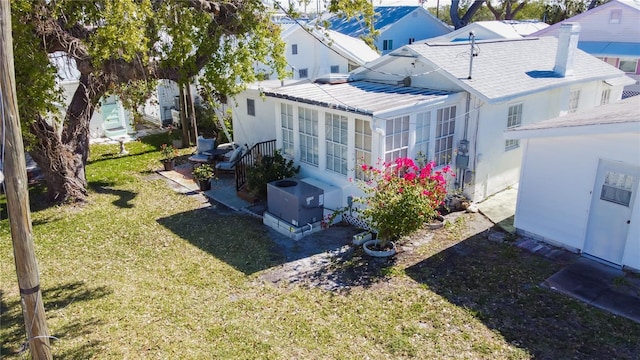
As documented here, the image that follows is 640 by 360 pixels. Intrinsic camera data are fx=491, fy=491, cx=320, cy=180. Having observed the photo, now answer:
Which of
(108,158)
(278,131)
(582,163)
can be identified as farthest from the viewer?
(108,158)

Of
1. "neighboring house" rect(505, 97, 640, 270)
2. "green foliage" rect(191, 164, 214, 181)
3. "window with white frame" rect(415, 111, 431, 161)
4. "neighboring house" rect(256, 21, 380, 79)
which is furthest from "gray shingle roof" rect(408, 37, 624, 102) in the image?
"neighboring house" rect(256, 21, 380, 79)

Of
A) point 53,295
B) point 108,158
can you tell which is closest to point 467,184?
point 53,295

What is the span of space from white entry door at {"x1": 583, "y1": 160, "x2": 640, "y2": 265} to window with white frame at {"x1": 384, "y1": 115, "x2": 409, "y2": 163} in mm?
4018

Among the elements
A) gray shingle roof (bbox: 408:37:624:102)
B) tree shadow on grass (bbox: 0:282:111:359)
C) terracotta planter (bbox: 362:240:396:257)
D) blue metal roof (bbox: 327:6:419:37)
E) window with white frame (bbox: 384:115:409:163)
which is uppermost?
blue metal roof (bbox: 327:6:419:37)

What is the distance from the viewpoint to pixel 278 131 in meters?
13.6

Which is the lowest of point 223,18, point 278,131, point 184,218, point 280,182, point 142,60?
point 184,218

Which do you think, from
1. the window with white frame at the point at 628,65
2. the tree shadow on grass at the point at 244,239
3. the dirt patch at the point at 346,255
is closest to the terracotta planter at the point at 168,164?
the tree shadow on grass at the point at 244,239

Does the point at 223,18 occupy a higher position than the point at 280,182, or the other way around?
the point at 223,18

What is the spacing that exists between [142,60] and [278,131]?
4237 millimetres

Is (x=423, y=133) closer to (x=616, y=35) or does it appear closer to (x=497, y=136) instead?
(x=497, y=136)

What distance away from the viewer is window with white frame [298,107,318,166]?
12.4 m

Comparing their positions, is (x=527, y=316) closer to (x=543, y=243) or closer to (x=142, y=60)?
(x=543, y=243)

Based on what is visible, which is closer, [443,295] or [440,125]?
[443,295]

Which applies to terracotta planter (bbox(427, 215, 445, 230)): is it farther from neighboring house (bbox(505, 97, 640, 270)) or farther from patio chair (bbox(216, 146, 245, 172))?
patio chair (bbox(216, 146, 245, 172))
